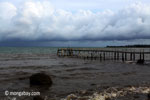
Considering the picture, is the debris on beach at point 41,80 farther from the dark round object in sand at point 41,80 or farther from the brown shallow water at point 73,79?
the brown shallow water at point 73,79

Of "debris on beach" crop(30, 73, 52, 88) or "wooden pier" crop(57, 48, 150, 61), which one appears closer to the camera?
"debris on beach" crop(30, 73, 52, 88)

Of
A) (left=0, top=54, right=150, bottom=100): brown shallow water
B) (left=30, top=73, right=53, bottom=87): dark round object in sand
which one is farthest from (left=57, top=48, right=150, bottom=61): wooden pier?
(left=30, top=73, right=53, bottom=87): dark round object in sand

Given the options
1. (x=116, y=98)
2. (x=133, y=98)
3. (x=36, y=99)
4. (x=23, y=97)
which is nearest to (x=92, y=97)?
(x=116, y=98)

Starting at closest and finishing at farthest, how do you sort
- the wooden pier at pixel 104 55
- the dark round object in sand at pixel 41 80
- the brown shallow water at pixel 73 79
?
the brown shallow water at pixel 73 79 → the dark round object in sand at pixel 41 80 → the wooden pier at pixel 104 55

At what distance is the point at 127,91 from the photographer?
12.6 m

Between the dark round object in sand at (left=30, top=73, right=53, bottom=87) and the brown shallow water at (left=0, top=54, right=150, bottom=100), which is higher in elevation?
the dark round object in sand at (left=30, top=73, right=53, bottom=87)

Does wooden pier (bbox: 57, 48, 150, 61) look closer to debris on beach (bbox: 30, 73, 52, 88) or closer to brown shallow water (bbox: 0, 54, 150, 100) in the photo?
brown shallow water (bbox: 0, 54, 150, 100)

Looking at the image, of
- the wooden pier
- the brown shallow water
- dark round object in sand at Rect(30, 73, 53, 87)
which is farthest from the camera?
the wooden pier

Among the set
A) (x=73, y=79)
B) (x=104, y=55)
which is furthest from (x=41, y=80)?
(x=104, y=55)

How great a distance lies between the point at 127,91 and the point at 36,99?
23.3 feet

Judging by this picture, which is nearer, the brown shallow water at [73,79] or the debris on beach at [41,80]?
the brown shallow water at [73,79]

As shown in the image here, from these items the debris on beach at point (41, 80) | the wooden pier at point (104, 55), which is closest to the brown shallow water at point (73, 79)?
the debris on beach at point (41, 80)

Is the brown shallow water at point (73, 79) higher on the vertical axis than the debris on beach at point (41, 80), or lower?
lower

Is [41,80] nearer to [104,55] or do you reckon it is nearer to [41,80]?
[41,80]
